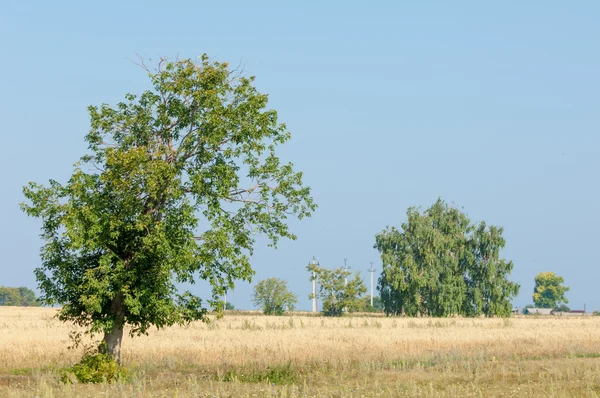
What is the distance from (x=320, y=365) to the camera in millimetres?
30125

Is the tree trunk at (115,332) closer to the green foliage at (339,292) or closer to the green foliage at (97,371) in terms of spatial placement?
the green foliage at (97,371)

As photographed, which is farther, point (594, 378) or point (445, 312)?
point (445, 312)

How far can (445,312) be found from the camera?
107562 mm

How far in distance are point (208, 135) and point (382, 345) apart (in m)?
18.0

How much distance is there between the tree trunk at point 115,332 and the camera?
2674 cm

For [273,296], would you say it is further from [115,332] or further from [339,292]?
[115,332]

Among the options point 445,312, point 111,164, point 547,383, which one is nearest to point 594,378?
point 547,383

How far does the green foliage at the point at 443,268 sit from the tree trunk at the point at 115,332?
81.3 metres

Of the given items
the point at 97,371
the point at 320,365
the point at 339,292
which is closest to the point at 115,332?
the point at 97,371

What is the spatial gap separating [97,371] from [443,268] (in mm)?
90532

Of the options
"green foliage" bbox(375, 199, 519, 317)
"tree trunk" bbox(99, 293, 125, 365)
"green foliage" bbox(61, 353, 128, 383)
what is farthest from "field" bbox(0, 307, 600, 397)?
"green foliage" bbox(375, 199, 519, 317)

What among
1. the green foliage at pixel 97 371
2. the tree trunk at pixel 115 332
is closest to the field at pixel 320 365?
the green foliage at pixel 97 371

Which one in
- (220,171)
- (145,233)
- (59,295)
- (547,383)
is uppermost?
(220,171)

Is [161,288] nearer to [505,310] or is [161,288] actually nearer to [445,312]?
[445,312]
